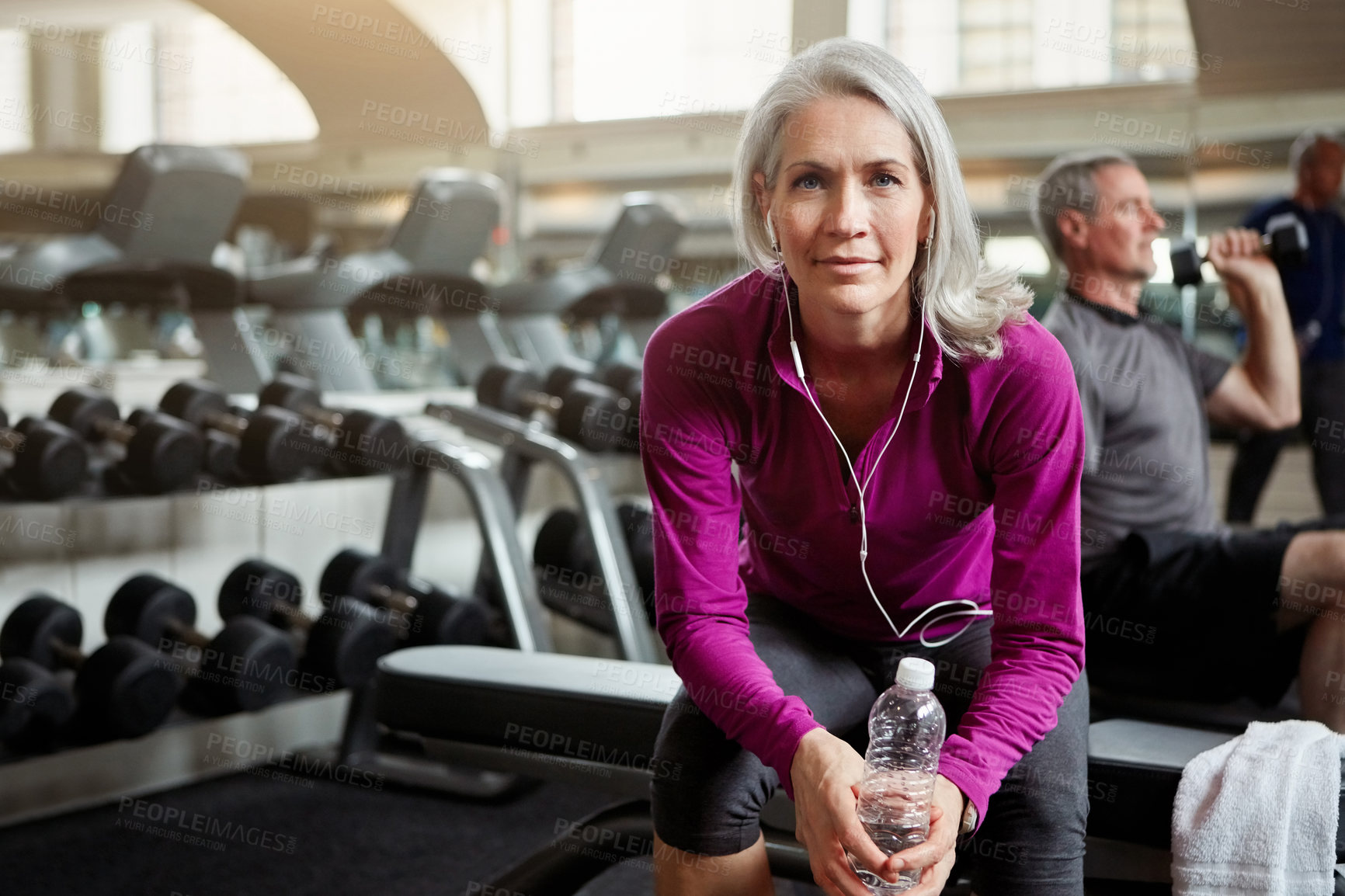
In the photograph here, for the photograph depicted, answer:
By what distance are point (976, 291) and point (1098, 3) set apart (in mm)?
5101

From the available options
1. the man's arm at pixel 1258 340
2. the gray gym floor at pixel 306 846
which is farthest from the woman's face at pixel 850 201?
the man's arm at pixel 1258 340

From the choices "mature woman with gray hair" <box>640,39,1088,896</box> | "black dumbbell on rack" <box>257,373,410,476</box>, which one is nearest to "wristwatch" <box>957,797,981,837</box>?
"mature woman with gray hair" <box>640,39,1088,896</box>

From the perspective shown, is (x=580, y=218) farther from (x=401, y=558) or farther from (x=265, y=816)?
(x=265, y=816)

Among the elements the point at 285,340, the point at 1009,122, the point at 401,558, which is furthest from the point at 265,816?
the point at 1009,122

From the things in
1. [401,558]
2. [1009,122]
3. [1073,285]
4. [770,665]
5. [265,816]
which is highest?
[1009,122]

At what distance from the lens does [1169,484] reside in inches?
79.7

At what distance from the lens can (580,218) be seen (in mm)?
7152

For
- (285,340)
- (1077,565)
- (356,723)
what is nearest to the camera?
(1077,565)

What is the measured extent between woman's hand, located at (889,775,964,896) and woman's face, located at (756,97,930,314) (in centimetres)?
47

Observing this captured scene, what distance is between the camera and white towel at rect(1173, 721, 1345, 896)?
1.20 metres

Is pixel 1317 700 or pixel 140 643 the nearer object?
pixel 1317 700

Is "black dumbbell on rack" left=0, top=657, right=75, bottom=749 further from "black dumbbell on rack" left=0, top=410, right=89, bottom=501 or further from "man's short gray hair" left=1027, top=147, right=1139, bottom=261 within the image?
"man's short gray hair" left=1027, top=147, right=1139, bottom=261

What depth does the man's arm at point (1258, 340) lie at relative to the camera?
2.18 m

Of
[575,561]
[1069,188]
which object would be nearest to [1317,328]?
[1069,188]
